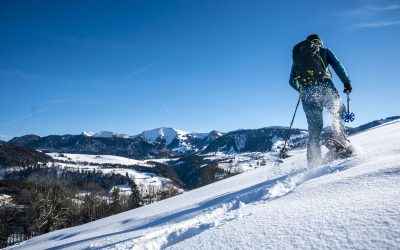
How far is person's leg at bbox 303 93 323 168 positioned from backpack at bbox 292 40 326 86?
1.49 feet

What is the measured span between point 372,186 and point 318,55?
14.9ft

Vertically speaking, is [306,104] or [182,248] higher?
[306,104]

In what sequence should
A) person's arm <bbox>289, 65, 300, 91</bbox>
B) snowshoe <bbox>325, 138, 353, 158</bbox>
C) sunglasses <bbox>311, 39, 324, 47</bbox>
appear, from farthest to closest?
person's arm <bbox>289, 65, 300, 91</bbox> → sunglasses <bbox>311, 39, 324, 47</bbox> → snowshoe <bbox>325, 138, 353, 158</bbox>

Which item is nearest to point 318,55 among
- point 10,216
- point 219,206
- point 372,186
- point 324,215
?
point 219,206

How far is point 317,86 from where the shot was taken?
7.67m

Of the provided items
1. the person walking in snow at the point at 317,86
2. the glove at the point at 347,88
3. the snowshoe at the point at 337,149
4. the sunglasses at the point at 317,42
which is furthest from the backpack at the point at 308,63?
the snowshoe at the point at 337,149

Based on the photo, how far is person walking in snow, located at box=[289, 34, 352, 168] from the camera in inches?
297

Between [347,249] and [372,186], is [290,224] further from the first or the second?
[372,186]

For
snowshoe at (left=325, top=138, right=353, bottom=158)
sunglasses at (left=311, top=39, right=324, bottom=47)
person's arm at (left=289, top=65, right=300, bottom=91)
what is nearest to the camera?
snowshoe at (left=325, top=138, right=353, bottom=158)

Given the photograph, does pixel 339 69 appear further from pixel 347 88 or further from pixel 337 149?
pixel 337 149

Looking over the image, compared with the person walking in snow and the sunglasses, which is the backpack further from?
the sunglasses

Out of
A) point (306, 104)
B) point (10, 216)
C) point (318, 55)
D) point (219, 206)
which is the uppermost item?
point (318, 55)

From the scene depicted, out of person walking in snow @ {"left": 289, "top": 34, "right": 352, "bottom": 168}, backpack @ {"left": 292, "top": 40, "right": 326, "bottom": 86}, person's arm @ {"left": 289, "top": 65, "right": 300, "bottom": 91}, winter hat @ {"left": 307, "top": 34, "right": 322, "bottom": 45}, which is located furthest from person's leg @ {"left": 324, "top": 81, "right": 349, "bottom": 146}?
winter hat @ {"left": 307, "top": 34, "right": 322, "bottom": 45}

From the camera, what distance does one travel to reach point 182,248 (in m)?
3.45
